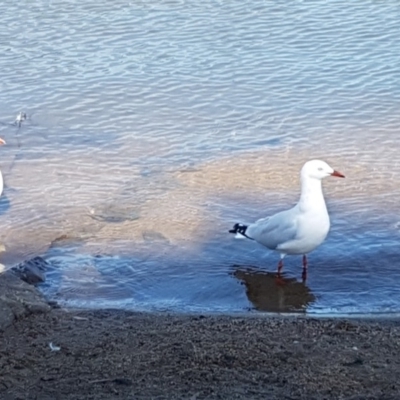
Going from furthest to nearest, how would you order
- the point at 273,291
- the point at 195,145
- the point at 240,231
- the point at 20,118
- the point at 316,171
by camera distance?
the point at 20,118, the point at 195,145, the point at 240,231, the point at 316,171, the point at 273,291

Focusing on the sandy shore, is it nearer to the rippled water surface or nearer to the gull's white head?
the rippled water surface

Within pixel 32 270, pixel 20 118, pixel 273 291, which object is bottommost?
pixel 273 291

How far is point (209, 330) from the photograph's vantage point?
660 centimetres

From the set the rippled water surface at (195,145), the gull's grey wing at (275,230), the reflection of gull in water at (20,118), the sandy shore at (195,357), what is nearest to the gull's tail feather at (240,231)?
the gull's grey wing at (275,230)

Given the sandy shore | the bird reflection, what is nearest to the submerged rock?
the sandy shore

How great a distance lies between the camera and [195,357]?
602 cm

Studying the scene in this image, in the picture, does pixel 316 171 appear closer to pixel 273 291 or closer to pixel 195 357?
pixel 273 291

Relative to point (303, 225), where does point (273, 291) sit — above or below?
below

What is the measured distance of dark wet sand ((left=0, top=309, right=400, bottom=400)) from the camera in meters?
5.59

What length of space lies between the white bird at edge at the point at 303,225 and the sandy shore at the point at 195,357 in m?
1.40

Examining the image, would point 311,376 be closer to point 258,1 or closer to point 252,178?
point 252,178

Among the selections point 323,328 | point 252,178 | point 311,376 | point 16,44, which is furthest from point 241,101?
point 311,376

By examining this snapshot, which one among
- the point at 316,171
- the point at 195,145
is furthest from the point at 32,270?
the point at 195,145

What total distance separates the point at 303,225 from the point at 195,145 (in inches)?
126
